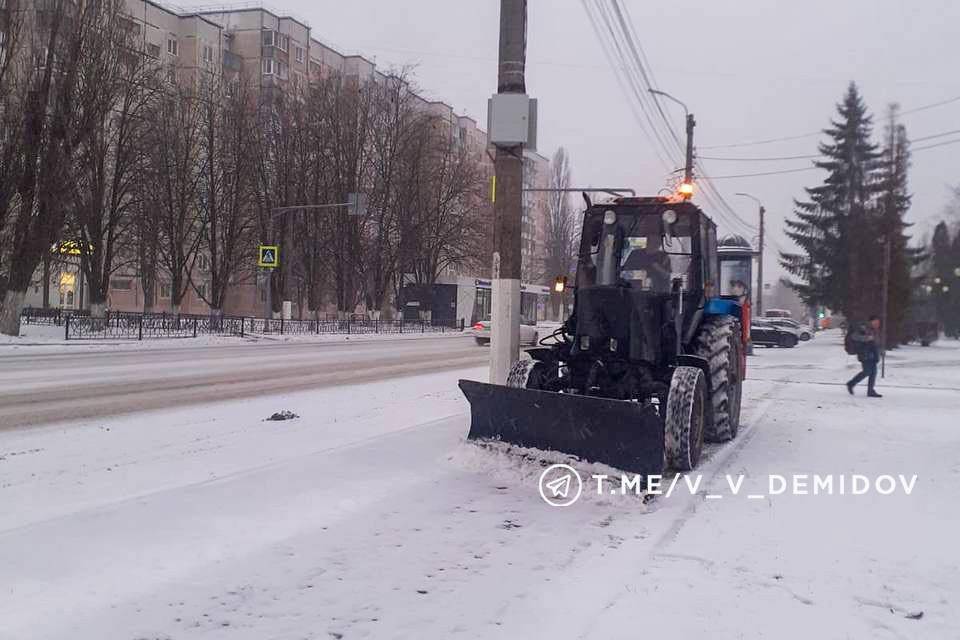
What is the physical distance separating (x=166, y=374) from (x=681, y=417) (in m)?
12.6

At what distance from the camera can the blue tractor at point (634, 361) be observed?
6.98 m

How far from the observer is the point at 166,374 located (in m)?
16.7

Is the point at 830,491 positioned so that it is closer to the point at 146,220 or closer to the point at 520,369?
the point at 520,369

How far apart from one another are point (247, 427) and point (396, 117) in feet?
134

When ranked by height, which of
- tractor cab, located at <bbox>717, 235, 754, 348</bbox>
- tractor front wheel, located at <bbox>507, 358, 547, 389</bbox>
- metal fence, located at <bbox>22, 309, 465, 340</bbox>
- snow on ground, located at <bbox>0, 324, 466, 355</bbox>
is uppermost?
tractor cab, located at <bbox>717, 235, 754, 348</bbox>

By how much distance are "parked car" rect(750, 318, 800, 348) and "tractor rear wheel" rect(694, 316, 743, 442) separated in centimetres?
2837

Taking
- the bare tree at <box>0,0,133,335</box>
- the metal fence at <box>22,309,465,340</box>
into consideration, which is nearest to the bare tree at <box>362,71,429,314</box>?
the metal fence at <box>22,309,465,340</box>

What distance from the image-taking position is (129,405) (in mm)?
11844

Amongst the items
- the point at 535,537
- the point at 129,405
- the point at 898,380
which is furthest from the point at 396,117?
the point at 535,537

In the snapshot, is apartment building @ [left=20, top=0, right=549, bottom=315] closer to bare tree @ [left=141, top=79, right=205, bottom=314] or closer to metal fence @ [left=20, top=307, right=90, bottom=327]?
bare tree @ [left=141, top=79, right=205, bottom=314]

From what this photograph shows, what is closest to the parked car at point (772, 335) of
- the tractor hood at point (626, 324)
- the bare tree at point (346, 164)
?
the bare tree at point (346, 164)

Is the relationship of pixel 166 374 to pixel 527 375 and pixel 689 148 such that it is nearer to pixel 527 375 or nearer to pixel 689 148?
pixel 527 375

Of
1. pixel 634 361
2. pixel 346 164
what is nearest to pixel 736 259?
pixel 634 361

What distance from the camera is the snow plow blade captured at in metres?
6.65
